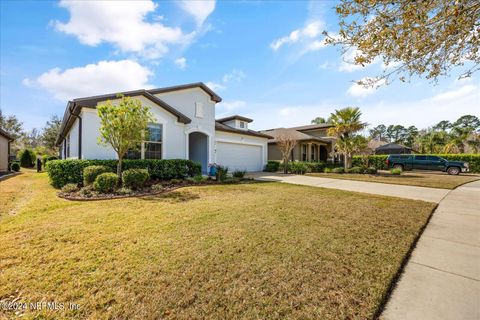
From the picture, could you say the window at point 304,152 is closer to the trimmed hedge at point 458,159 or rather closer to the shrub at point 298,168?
the shrub at point 298,168

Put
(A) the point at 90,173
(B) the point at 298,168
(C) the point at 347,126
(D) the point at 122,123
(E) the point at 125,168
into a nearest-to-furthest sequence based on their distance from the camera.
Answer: (A) the point at 90,173
(D) the point at 122,123
(E) the point at 125,168
(B) the point at 298,168
(C) the point at 347,126

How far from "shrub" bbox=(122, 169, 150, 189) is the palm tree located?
56.9 ft

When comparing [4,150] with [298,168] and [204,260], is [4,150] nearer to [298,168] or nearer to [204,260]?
[204,260]

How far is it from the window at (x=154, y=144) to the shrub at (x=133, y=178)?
10.8ft

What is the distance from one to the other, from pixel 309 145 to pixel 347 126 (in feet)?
20.3

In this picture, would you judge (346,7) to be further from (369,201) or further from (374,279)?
(369,201)

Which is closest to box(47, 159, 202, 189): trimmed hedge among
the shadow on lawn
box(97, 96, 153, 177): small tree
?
box(97, 96, 153, 177): small tree

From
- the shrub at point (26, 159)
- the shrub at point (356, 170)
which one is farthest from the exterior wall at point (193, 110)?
the shrub at point (26, 159)

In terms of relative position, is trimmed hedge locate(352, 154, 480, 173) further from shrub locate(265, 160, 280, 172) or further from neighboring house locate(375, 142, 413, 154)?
neighboring house locate(375, 142, 413, 154)

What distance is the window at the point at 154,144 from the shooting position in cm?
1235

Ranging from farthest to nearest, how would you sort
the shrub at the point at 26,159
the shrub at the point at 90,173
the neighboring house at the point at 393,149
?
the neighboring house at the point at 393,149 → the shrub at the point at 26,159 → the shrub at the point at 90,173

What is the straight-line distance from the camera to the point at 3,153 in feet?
63.0

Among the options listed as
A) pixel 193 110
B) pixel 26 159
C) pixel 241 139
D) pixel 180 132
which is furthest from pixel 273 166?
pixel 26 159

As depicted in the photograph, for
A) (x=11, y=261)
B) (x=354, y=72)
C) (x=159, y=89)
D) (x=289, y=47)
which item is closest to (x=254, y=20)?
(x=289, y=47)
